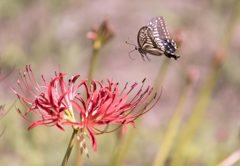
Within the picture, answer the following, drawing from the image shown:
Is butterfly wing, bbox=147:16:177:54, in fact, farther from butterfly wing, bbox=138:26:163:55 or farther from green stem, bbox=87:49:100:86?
green stem, bbox=87:49:100:86

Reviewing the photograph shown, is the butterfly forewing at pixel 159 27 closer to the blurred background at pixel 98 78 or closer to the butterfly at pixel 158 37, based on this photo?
the butterfly at pixel 158 37

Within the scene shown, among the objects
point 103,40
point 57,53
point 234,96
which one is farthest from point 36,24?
point 234,96

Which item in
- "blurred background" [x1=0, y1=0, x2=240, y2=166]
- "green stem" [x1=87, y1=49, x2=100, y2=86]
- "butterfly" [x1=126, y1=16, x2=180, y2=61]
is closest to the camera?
"butterfly" [x1=126, y1=16, x2=180, y2=61]

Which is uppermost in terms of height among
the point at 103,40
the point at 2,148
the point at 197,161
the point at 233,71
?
the point at 233,71

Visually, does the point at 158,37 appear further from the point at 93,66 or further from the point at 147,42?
the point at 93,66

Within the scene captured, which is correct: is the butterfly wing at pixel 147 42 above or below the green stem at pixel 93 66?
above

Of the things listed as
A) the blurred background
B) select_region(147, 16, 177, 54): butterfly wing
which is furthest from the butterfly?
the blurred background

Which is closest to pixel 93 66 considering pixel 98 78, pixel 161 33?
pixel 161 33

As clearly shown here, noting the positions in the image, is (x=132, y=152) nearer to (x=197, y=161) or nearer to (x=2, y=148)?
(x=197, y=161)

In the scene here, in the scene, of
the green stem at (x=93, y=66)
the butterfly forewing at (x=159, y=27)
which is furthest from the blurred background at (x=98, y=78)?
the butterfly forewing at (x=159, y=27)

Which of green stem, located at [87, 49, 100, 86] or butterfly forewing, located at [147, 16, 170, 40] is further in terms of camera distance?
green stem, located at [87, 49, 100, 86]

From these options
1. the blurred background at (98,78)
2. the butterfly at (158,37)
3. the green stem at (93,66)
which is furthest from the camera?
the blurred background at (98,78)
